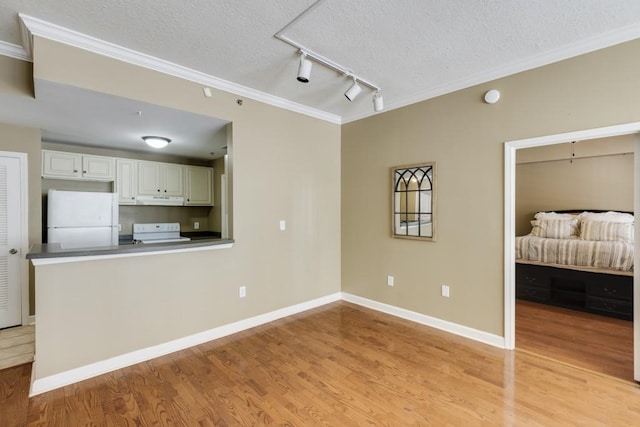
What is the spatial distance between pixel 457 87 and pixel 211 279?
10.8ft

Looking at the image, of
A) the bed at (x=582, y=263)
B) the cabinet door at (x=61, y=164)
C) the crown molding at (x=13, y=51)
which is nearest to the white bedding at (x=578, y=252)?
the bed at (x=582, y=263)

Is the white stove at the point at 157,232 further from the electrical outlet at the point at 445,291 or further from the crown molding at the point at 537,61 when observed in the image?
the crown molding at the point at 537,61

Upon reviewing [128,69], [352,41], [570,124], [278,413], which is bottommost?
[278,413]

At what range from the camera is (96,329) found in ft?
7.89

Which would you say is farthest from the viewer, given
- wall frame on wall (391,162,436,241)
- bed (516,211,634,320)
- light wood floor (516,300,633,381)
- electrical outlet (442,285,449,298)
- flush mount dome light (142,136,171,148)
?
flush mount dome light (142,136,171,148)

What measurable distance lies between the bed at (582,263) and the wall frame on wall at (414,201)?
2.06 m

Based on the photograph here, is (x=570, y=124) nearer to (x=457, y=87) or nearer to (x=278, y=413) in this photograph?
(x=457, y=87)

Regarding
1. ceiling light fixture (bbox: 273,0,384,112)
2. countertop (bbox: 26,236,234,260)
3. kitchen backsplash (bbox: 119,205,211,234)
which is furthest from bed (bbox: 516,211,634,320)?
kitchen backsplash (bbox: 119,205,211,234)

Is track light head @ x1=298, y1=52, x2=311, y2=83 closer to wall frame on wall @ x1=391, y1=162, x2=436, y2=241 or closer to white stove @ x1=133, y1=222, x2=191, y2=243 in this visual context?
wall frame on wall @ x1=391, y1=162, x2=436, y2=241

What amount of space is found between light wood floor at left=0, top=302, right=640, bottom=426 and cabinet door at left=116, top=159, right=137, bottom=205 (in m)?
2.58

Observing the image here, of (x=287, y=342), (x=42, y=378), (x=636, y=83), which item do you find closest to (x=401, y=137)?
(x=636, y=83)

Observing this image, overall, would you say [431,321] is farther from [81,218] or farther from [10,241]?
[10,241]

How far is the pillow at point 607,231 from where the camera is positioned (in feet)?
12.6

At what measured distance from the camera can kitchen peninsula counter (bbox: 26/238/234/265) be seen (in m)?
2.15
